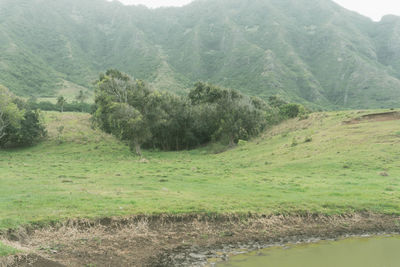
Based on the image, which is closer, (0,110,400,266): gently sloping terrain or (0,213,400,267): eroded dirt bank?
(0,213,400,267): eroded dirt bank

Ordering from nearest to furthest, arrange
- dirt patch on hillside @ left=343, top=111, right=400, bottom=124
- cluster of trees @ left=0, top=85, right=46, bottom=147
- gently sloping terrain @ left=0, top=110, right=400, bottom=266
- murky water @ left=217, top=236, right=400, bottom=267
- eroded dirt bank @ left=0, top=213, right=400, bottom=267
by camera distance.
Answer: eroded dirt bank @ left=0, top=213, right=400, bottom=267, murky water @ left=217, top=236, right=400, bottom=267, gently sloping terrain @ left=0, top=110, right=400, bottom=266, dirt patch on hillside @ left=343, top=111, right=400, bottom=124, cluster of trees @ left=0, top=85, right=46, bottom=147

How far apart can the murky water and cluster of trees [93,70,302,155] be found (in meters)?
37.4

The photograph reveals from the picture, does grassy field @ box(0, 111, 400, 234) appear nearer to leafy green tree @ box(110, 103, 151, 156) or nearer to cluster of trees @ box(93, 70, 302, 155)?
leafy green tree @ box(110, 103, 151, 156)

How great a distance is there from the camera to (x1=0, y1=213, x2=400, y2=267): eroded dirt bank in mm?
10586

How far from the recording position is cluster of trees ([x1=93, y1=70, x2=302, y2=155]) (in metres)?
47.8

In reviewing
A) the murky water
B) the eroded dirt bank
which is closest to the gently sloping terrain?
the eroded dirt bank

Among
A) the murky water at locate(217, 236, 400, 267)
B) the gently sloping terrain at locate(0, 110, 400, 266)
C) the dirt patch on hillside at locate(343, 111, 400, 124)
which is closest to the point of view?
the murky water at locate(217, 236, 400, 267)

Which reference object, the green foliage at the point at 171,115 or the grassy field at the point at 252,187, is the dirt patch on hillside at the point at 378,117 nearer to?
the grassy field at the point at 252,187

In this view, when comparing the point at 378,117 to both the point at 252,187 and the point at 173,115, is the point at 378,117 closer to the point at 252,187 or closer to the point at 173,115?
the point at 252,187

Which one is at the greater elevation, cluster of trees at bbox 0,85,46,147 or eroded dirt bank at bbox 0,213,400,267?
cluster of trees at bbox 0,85,46,147

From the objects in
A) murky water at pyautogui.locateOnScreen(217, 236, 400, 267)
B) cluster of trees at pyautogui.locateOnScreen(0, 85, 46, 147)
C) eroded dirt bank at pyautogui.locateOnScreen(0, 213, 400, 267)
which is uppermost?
cluster of trees at pyautogui.locateOnScreen(0, 85, 46, 147)

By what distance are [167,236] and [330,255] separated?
277 inches

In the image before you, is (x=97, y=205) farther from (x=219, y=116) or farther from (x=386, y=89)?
(x=386, y=89)

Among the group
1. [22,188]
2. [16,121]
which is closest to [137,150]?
[16,121]
